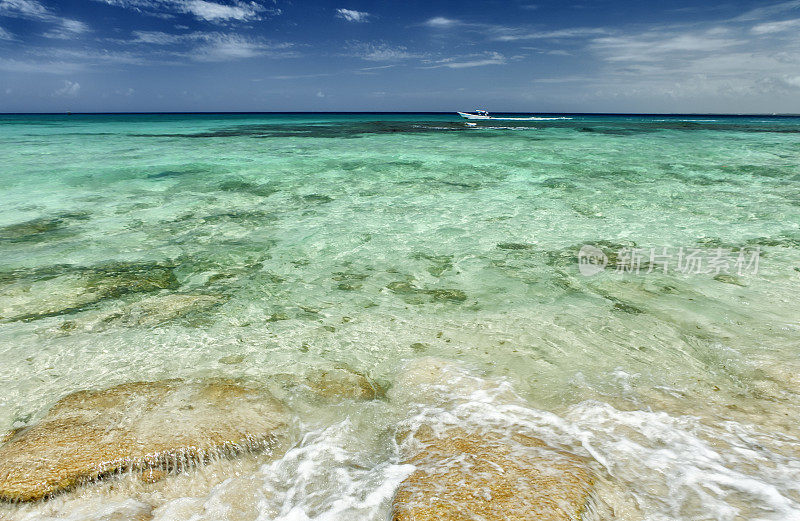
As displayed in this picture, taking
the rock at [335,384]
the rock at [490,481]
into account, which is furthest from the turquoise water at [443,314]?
the rock at [490,481]

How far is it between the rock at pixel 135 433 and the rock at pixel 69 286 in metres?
2.40

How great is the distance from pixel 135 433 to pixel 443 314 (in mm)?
3489

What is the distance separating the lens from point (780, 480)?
2990 millimetres

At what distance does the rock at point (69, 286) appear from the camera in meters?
5.72

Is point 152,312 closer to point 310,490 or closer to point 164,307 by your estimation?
point 164,307

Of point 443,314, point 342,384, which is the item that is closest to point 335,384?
point 342,384

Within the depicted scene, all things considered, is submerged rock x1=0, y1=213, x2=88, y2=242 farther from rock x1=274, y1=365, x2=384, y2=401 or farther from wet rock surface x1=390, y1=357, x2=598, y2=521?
wet rock surface x1=390, y1=357, x2=598, y2=521

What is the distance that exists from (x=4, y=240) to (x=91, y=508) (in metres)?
8.01

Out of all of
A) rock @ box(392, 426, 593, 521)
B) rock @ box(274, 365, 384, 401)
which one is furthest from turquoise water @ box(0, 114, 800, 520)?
rock @ box(392, 426, 593, 521)

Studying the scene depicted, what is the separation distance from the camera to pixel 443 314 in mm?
5699

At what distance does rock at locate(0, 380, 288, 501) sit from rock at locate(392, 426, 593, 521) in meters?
1.26

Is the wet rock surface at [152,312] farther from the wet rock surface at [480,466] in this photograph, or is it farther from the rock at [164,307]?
the wet rock surface at [480,466]

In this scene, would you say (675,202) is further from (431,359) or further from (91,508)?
(91,508)

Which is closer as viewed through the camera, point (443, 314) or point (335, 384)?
point (335, 384)
